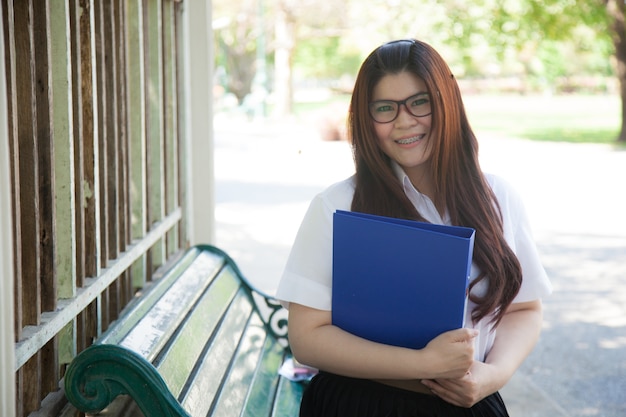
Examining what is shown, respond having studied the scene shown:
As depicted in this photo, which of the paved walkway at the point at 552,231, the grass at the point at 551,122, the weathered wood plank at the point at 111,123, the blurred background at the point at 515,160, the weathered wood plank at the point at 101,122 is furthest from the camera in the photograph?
the grass at the point at 551,122

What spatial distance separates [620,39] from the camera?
23.9 m

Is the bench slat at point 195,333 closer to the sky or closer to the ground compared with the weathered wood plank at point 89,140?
closer to the ground

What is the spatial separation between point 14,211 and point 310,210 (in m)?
0.84

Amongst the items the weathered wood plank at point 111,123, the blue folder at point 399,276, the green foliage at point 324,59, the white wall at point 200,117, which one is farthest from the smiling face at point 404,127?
the green foliage at point 324,59

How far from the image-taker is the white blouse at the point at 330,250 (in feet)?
8.34

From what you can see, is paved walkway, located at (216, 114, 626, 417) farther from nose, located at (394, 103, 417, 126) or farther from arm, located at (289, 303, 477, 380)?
arm, located at (289, 303, 477, 380)

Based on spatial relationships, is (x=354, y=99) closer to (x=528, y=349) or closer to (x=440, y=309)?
(x=440, y=309)

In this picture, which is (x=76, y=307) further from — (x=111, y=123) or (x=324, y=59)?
(x=324, y=59)

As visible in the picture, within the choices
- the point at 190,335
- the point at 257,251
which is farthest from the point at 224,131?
the point at 190,335

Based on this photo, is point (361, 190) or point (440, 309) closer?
point (440, 309)

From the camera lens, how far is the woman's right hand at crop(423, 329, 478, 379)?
7.72 feet

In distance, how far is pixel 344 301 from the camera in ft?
8.17

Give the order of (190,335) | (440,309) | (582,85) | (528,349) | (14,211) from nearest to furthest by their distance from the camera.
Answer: (440,309) < (14,211) < (528,349) < (190,335) < (582,85)

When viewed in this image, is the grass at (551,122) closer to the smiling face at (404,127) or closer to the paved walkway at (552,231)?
the paved walkway at (552,231)
